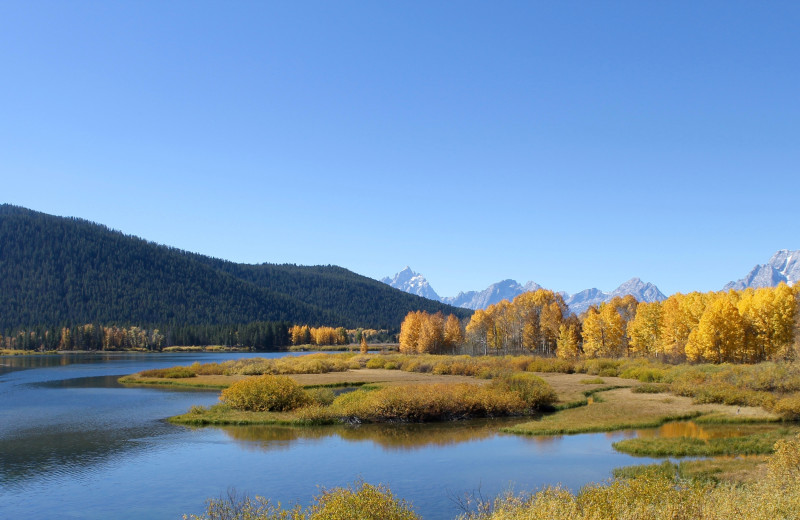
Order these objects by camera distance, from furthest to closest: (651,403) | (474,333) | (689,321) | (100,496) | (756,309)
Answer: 1. (474,333)
2. (689,321)
3. (756,309)
4. (651,403)
5. (100,496)

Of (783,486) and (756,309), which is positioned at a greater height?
(756,309)

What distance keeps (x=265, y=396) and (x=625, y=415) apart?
27502 mm

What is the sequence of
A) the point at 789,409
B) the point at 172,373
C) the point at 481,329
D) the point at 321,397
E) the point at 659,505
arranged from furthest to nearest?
1. the point at 481,329
2. the point at 172,373
3. the point at 321,397
4. the point at 789,409
5. the point at 659,505

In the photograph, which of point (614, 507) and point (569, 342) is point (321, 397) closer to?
point (614, 507)

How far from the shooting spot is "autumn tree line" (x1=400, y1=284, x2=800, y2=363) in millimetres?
84000

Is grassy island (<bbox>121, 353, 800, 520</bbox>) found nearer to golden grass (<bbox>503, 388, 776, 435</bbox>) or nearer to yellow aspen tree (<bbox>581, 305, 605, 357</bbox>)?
golden grass (<bbox>503, 388, 776, 435</bbox>)

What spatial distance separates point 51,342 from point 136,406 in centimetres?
15870

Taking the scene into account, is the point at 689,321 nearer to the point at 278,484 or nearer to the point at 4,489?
the point at 278,484

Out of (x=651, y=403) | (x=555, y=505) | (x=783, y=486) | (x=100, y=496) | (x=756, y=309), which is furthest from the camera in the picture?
(x=756, y=309)

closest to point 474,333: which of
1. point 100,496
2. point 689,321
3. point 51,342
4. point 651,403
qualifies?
point 689,321

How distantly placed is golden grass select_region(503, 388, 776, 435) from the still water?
2.07m

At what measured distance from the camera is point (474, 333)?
5620 inches

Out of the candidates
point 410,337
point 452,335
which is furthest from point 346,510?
point 410,337

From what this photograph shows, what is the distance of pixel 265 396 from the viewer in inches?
1799
